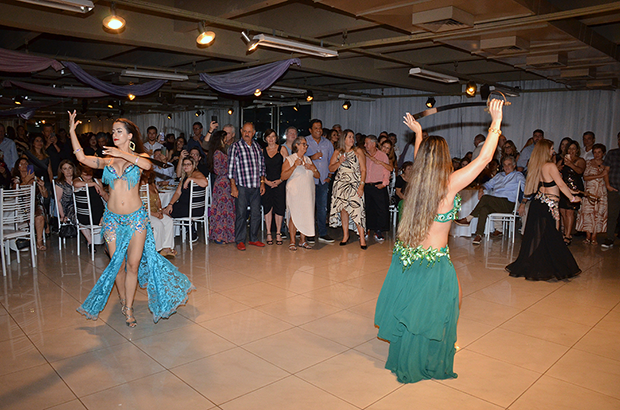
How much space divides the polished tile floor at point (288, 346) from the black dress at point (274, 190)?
5.08 feet

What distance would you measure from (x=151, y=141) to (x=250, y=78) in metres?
2.76

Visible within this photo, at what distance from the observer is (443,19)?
5.04 m

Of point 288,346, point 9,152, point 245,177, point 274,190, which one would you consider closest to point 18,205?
point 245,177

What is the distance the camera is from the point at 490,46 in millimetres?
6223

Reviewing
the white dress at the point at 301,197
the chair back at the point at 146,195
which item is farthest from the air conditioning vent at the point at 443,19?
the chair back at the point at 146,195

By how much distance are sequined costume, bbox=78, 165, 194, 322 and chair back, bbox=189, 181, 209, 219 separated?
2.64 m

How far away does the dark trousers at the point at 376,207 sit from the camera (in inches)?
277

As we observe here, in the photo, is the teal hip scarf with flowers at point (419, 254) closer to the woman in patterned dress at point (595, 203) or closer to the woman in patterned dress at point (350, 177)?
the woman in patterned dress at point (350, 177)

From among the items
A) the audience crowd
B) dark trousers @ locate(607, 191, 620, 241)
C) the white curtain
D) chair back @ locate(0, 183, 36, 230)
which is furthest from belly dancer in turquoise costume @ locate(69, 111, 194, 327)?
the white curtain

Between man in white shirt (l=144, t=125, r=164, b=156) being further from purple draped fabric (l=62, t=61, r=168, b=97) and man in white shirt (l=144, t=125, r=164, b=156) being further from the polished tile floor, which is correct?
the polished tile floor

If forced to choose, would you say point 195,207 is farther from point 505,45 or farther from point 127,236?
point 505,45

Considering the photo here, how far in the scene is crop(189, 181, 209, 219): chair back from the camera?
21.3 ft

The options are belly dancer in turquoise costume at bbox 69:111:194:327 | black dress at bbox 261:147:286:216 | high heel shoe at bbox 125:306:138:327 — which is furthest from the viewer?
black dress at bbox 261:147:286:216

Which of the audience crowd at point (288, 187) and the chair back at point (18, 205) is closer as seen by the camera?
the chair back at point (18, 205)
